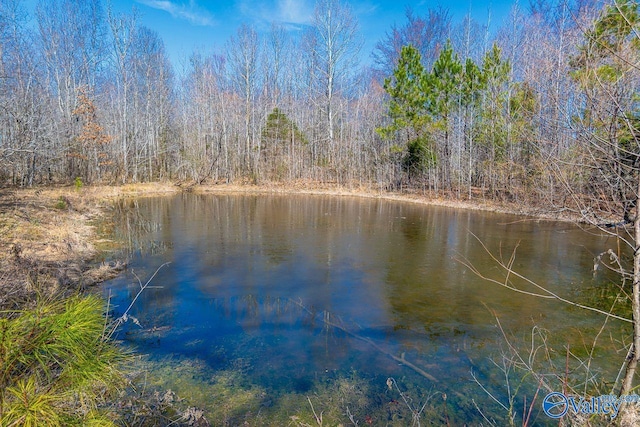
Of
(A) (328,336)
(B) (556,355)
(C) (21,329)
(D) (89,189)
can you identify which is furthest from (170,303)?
(D) (89,189)

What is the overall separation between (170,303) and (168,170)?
81.3 ft

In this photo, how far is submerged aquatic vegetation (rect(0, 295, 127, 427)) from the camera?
1.43m

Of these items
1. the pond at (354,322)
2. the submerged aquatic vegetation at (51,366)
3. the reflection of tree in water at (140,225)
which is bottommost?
the pond at (354,322)

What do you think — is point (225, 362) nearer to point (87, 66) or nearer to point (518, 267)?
point (518, 267)

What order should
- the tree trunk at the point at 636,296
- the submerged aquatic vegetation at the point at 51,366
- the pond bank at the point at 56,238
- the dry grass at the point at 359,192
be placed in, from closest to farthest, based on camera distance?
the submerged aquatic vegetation at the point at 51,366 → the tree trunk at the point at 636,296 → the pond bank at the point at 56,238 → the dry grass at the point at 359,192

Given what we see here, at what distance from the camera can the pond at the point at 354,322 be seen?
3512 millimetres

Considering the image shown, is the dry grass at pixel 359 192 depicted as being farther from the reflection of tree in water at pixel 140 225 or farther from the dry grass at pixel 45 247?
the dry grass at pixel 45 247

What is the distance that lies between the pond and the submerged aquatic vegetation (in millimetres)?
1497

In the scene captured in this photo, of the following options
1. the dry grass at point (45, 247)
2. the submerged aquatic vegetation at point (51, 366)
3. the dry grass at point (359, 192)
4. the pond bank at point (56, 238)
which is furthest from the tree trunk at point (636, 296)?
the dry grass at point (359, 192)

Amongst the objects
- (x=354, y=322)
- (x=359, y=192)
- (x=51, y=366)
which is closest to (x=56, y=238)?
(x=354, y=322)

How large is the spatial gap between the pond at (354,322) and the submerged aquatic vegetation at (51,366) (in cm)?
150

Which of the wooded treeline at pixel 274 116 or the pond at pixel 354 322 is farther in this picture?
the wooded treeline at pixel 274 116

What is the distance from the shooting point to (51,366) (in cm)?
167

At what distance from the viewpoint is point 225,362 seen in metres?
4.14
